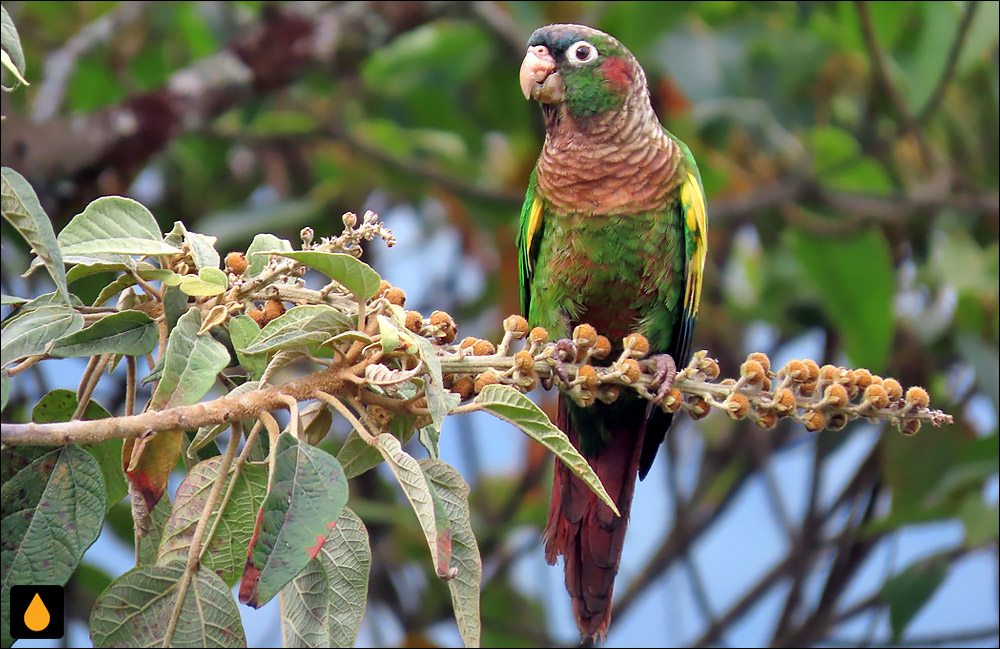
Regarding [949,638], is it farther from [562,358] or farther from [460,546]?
[460,546]

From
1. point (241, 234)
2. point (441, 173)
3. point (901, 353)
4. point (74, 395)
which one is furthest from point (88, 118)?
point (901, 353)

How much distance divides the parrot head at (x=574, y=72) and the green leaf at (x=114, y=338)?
5.03 ft

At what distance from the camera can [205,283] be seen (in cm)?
143

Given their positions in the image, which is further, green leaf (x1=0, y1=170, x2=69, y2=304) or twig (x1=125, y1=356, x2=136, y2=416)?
twig (x1=125, y1=356, x2=136, y2=416)

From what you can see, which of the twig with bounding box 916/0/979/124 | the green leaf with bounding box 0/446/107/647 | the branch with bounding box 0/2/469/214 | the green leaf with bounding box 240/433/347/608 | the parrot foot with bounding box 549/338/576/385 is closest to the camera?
the green leaf with bounding box 240/433/347/608

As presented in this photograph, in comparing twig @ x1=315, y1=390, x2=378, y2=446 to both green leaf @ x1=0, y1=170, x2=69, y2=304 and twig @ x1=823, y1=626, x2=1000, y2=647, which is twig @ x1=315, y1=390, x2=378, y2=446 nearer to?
green leaf @ x1=0, y1=170, x2=69, y2=304

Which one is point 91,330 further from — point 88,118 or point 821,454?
point 821,454

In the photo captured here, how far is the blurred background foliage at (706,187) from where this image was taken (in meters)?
3.67

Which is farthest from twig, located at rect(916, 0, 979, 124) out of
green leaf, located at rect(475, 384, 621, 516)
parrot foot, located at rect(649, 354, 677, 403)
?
green leaf, located at rect(475, 384, 621, 516)

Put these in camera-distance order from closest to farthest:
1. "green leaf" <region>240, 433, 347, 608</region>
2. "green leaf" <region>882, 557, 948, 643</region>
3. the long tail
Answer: "green leaf" <region>240, 433, 347, 608</region> < the long tail < "green leaf" <region>882, 557, 948, 643</region>

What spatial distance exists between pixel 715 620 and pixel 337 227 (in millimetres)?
2171

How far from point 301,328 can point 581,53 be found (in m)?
1.63

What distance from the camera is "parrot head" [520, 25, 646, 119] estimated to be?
9.10 feet

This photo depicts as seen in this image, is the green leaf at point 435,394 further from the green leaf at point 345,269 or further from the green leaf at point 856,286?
the green leaf at point 856,286
